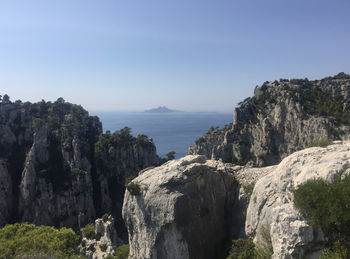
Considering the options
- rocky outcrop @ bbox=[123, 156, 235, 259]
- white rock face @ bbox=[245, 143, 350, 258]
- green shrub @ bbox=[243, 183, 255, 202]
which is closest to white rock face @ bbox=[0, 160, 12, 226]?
rocky outcrop @ bbox=[123, 156, 235, 259]

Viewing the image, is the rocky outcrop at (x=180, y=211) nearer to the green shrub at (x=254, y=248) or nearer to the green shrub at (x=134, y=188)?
the green shrub at (x=134, y=188)

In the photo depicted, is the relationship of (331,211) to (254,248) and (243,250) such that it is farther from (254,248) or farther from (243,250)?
(243,250)

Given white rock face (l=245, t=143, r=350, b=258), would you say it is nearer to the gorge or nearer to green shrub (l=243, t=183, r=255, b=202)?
the gorge

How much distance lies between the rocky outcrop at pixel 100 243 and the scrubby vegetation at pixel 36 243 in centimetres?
1531

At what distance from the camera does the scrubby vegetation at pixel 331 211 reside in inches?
446

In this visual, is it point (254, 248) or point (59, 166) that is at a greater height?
point (254, 248)

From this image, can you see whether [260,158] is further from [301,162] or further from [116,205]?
[301,162]

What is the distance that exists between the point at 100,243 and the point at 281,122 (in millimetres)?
59219

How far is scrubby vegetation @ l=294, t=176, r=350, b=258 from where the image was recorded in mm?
11320

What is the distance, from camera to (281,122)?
76125mm

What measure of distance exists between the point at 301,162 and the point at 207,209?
810 centimetres

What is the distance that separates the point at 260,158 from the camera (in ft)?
244

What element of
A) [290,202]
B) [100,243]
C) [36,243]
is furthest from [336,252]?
[100,243]

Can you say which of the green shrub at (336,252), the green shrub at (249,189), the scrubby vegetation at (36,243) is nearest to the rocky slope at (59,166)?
the scrubby vegetation at (36,243)
